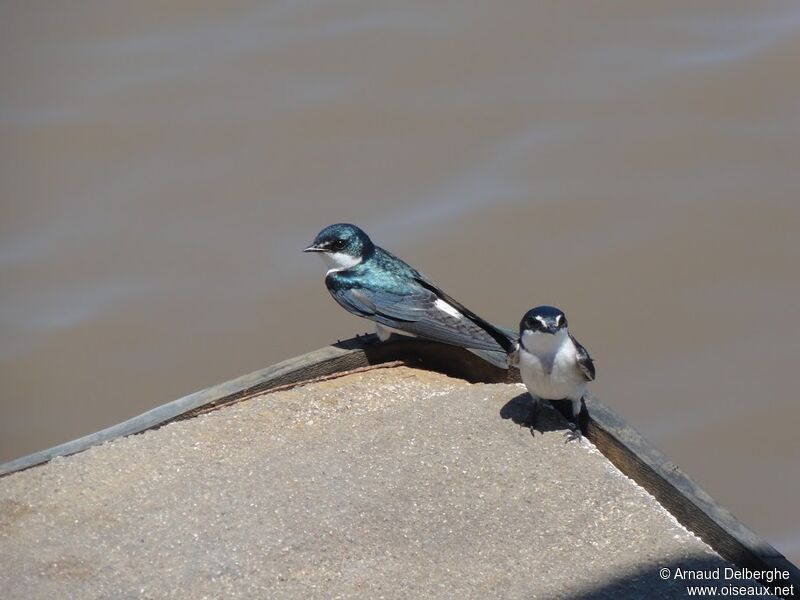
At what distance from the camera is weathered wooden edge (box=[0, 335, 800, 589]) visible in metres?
3.51

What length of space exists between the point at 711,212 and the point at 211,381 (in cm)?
324

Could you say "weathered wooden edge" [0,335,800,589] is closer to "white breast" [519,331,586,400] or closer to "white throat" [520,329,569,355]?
"white breast" [519,331,586,400]

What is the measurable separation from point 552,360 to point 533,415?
0.21 meters

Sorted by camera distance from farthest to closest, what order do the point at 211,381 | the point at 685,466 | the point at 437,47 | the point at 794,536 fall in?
the point at 437,47 → the point at 211,381 → the point at 685,466 → the point at 794,536

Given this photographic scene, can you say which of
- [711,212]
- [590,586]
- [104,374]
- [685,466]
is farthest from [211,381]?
[590,586]

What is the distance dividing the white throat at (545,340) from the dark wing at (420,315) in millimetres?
526

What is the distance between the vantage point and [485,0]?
950 cm

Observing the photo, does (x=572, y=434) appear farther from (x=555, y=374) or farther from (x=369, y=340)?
(x=369, y=340)

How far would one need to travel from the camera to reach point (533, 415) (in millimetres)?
4113

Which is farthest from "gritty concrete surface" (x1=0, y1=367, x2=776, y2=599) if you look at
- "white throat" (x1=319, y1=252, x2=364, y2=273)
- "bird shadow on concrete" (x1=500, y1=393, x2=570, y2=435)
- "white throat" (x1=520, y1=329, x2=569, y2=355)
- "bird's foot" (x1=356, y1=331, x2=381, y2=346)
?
"white throat" (x1=319, y1=252, x2=364, y2=273)

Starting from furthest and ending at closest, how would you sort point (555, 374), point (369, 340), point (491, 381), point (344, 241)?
Result: point (344, 241) < point (369, 340) < point (491, 381) < point (555, 374)

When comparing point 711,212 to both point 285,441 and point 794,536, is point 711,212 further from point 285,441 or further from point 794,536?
point 285,441

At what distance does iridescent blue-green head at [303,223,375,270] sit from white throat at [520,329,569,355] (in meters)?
1.49

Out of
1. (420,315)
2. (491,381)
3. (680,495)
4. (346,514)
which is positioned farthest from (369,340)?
(680,495)
